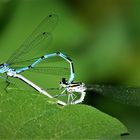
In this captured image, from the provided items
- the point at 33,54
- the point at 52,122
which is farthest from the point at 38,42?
the point at 52,122

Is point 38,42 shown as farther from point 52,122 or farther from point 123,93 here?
point 52,122

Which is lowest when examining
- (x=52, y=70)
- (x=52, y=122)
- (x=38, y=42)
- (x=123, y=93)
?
(x=52, y=122)

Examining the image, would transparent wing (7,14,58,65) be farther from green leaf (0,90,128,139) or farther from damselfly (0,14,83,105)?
green leaf (0,90,128,139)

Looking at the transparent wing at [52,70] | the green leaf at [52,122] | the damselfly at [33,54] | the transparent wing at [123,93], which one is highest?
the damselfly at [33,54]

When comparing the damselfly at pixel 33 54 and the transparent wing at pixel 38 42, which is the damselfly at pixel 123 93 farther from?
the transparent wing at pixel 38 42

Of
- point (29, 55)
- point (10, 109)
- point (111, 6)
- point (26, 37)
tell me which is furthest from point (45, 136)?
point (111, 6)

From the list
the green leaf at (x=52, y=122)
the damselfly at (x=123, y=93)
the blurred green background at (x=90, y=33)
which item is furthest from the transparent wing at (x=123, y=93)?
the green leaf at (x=52, y=122)

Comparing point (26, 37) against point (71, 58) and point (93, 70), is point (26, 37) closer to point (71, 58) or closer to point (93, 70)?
point (71, 58)
